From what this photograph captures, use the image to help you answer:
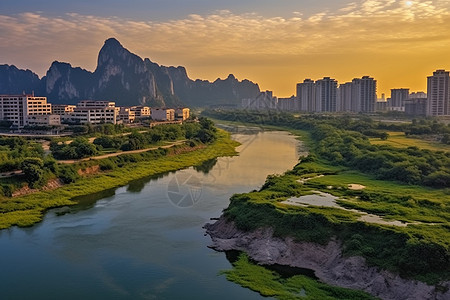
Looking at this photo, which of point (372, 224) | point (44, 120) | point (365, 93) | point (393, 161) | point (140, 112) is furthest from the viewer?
point (365, 93)

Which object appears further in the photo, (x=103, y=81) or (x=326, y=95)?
(x=103, y=81)

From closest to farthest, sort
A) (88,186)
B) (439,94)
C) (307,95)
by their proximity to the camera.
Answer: (88,186)
(439,94)
(307,95)

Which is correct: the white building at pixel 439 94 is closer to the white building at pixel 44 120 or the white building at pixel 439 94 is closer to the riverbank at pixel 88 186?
the riverbank at pixel 88 186

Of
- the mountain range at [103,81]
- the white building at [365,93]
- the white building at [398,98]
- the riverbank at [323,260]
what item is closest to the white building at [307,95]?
the white building at [365,93]

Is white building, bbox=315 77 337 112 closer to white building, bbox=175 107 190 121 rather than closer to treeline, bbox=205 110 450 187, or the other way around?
white building, bbox=175 107 190 121

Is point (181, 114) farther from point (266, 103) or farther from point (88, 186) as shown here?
point (266, 103)

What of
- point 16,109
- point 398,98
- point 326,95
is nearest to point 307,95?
point 326,95
